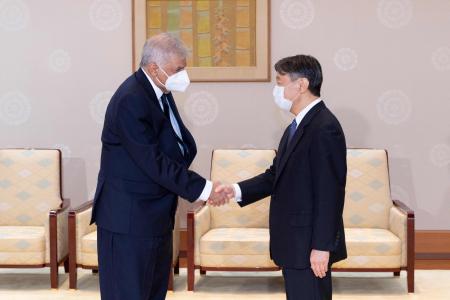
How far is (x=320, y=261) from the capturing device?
96.1 inches

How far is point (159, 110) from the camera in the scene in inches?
104

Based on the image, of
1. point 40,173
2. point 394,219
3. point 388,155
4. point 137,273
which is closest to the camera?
point 137,273

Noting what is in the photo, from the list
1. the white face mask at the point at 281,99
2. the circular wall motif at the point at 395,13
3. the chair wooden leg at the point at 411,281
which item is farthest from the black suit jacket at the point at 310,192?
the circular wall motif at the point at 395,13

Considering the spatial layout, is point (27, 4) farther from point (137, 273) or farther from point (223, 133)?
point (137, 273)

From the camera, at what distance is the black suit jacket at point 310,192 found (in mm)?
2438

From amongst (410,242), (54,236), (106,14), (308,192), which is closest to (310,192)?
(308,192)

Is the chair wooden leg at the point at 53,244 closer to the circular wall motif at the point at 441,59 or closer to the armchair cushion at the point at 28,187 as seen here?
the armchair cushion at the point at 28,187

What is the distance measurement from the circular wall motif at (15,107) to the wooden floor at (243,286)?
1.29 meters

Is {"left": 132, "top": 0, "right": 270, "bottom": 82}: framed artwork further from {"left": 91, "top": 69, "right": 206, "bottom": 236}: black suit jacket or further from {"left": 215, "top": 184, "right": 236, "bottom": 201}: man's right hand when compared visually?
{"left": 91, "top": 69, "right": 206, "bottom": 236}: black suit jacket

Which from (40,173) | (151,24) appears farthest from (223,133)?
(40,173)

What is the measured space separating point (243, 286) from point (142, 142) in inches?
92.4

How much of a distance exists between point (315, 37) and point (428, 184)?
62.0 inches

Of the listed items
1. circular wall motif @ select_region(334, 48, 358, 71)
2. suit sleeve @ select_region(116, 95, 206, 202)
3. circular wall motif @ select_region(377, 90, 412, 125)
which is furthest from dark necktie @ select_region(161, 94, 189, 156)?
circular wall motif @ select_region(377, 90, 412, 125)

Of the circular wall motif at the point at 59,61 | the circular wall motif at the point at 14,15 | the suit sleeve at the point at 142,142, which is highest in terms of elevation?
the circular wall motif at the point at 14,15
